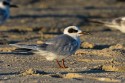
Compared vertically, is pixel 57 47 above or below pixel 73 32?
below

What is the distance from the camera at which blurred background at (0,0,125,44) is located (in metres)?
15.0

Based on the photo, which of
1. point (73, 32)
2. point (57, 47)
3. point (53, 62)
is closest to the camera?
A: point (57, 47)

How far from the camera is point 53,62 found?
907 centimetres

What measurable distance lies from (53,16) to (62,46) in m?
10.8

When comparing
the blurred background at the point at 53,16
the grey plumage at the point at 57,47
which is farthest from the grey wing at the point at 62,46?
the blurred background at the point at 53,16

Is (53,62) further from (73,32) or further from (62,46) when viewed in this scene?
(62,46)

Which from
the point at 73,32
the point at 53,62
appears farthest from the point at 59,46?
the point at 53,62

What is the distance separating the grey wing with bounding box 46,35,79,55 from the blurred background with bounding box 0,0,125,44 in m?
4.43

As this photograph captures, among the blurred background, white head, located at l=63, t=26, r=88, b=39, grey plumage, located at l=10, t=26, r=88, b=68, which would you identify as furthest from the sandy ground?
white head, located at l=63, t=26, r=88, b=39

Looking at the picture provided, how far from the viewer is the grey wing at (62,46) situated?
827cm

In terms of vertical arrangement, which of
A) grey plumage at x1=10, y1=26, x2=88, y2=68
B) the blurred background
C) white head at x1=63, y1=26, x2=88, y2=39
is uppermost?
white head at x1=63, y1=26, x2=88, y2=39

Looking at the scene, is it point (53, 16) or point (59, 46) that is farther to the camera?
point (53, 16)

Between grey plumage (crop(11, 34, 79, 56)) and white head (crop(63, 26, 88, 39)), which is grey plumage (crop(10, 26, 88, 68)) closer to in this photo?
grey plumage (crop(11, 34, 79, 56))

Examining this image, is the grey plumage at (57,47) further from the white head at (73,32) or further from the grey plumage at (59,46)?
the white head at (73,32)
